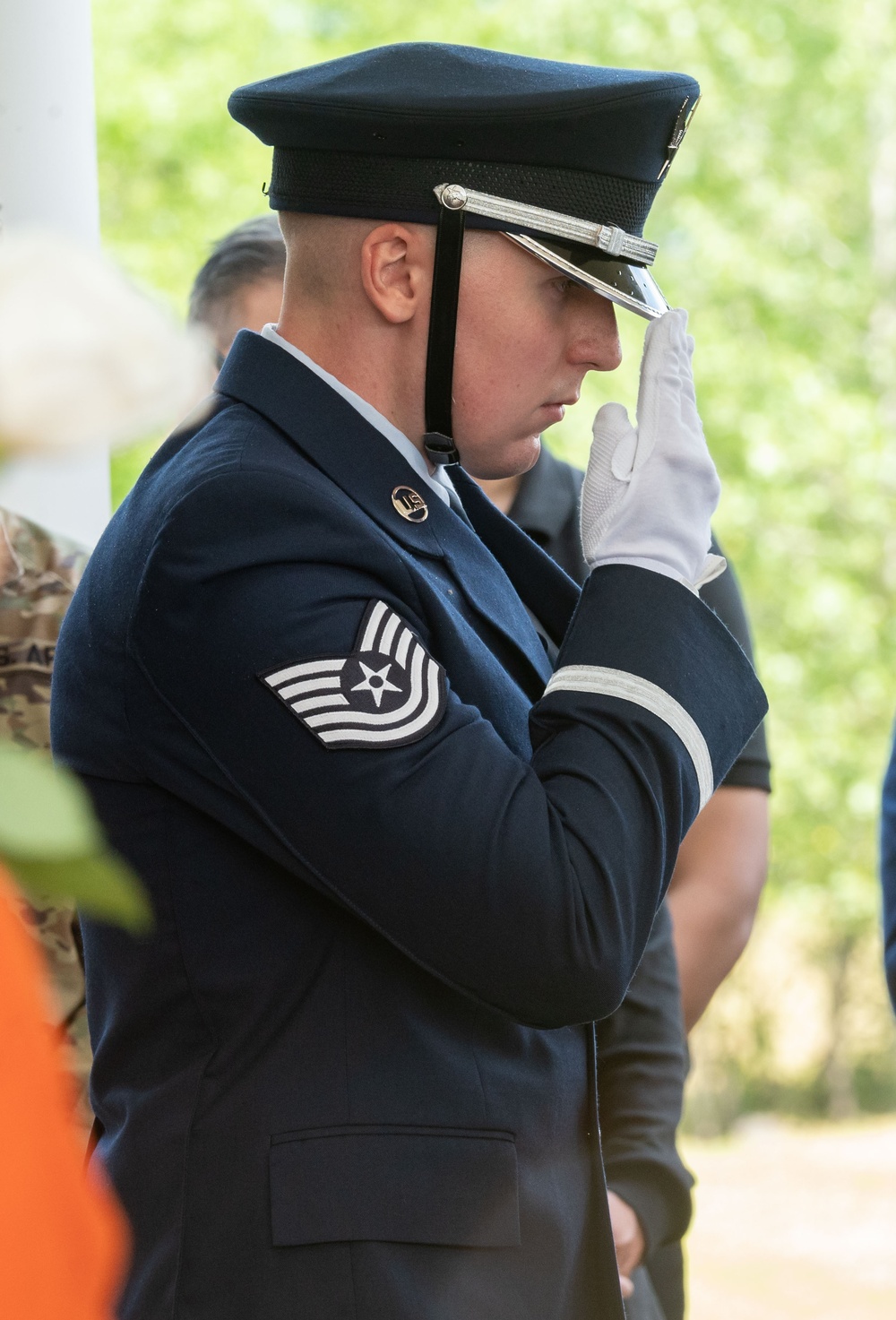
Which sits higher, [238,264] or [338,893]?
[238,264]

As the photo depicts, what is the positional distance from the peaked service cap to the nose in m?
0.03

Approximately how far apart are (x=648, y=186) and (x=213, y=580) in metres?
0.59

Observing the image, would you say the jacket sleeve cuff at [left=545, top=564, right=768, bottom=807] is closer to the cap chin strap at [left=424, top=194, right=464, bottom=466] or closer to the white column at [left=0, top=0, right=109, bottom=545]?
the cap chin strap at [left=424, top=194, right=464, bottom=466]

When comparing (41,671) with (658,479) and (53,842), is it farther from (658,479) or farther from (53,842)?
(53,842)

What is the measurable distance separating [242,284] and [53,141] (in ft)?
1.12

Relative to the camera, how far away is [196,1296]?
3.84 feet

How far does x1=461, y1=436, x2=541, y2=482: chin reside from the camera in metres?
1.42

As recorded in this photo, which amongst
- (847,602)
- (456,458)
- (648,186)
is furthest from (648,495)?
(847,602)

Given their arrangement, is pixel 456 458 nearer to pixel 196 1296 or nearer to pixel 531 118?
pixel 531 118

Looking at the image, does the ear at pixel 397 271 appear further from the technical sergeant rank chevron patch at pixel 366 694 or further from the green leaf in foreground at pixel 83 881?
the green leaf in foreground at pixel 83 881

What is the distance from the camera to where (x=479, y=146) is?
1341 millimetres

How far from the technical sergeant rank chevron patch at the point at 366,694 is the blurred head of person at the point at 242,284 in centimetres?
117

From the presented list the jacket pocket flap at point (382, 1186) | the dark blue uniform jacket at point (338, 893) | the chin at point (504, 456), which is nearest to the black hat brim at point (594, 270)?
the chin at point (504, 456)

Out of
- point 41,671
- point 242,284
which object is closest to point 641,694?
point 41,671
